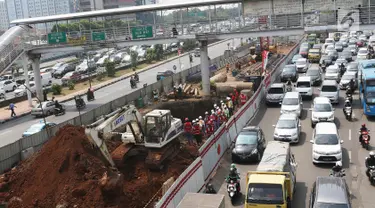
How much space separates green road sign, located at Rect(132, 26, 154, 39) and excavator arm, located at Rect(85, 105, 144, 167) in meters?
18.8

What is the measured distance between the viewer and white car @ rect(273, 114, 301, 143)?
2372 centimetres

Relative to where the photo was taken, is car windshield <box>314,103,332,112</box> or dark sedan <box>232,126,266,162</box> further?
car windshield <box>314,103,332,112</box>

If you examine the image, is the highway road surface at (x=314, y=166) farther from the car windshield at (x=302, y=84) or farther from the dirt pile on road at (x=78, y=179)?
the car windshield at (x=302, y=84)

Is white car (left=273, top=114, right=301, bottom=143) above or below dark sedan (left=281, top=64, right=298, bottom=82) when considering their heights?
below

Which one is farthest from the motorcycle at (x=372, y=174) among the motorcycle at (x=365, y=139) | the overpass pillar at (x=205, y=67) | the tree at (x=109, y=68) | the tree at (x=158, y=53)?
the tree at (x=158, y=53)

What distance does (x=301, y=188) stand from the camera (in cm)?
1847

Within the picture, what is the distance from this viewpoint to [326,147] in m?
20.6

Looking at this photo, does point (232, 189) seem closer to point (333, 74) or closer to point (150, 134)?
point (150, 134)

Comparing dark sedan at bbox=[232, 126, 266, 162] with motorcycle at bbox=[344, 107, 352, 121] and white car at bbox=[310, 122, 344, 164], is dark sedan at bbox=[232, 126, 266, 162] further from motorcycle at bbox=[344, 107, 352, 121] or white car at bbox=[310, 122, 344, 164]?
motorcycle at bbox=[344, 107, 352, 121]

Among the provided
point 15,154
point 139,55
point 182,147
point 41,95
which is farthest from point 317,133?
point 139,55

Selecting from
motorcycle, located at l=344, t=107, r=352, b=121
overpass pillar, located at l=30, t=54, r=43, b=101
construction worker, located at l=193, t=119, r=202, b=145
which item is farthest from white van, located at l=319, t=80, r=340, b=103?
overpass pillar, located at l=30, t=54, r=43, b=101

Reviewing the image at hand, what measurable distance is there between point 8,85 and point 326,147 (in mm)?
42138

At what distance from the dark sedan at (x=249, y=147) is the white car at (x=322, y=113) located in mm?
6044

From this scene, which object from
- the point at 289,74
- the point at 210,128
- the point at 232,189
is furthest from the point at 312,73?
the point at 232,189
